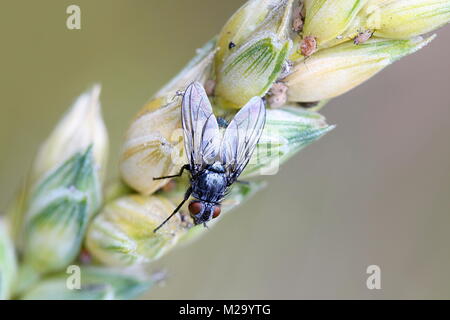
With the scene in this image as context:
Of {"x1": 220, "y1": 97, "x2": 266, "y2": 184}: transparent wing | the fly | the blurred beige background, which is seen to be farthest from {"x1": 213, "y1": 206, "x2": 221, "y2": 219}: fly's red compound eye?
the blurred beige background

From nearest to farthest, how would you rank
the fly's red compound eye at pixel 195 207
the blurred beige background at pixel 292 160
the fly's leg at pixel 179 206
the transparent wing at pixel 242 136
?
1. the transparent wing at pixel 242 136
2. the fly's leg at pixel 179 206
3. the fly's red compound eye at pixel 195 207
4. the blurred beige background at pixel 292 160

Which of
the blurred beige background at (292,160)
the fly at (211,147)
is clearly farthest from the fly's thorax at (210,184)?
the blurred beige background at (292,160)

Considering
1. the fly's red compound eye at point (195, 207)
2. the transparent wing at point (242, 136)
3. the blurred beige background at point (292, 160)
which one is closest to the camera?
the transparent wing at point (242, 136)

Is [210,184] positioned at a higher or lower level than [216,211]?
higher

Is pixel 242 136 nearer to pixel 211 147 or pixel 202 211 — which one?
pixel 211 147

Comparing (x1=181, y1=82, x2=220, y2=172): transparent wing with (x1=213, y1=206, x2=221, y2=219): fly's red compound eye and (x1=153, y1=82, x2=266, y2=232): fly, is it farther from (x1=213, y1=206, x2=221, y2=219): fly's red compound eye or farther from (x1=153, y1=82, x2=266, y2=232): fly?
(x1=213, y1=206, x2=221, y2=219): fly's red compound eye

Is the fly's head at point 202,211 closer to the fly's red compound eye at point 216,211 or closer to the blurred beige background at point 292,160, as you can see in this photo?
the fly's red compound eye at point 216,211

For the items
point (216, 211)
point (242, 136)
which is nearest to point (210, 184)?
point (216, 211)
